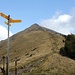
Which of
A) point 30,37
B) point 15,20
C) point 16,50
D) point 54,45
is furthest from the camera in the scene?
point 30,37

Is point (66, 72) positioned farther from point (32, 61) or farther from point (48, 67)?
point (32, 61)

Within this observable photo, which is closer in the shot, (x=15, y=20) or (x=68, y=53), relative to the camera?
(x=15, y=20)

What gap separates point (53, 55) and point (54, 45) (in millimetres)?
24225

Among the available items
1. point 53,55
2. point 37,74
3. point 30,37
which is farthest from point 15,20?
point 30,37

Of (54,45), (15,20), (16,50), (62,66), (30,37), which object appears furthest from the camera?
(30,37)

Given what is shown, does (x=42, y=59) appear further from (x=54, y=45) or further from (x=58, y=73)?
(x=54, y=45)

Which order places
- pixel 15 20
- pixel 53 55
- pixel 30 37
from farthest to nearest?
pixel 30 37 < pixel 53 55 < pixel 15 20

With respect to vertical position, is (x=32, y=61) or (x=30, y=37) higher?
(x=30, y=37)

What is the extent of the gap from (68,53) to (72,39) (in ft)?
15.6

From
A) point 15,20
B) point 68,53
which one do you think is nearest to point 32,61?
point 68,53

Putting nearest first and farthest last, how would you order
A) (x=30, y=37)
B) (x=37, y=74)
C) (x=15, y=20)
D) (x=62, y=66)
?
(x=15, y=20) < (x=37, y=74) < (x=62, y=66) < (x=30, y=37)

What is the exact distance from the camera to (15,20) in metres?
26.1

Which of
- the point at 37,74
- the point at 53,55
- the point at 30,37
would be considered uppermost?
the point at 30,37

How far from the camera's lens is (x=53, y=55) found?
279 ft
